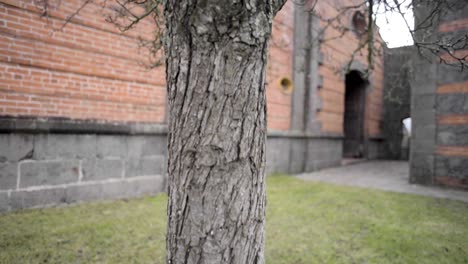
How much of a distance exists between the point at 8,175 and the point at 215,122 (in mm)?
3797

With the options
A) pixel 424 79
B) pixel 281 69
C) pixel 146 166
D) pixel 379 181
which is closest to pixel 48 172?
pixel 146 166

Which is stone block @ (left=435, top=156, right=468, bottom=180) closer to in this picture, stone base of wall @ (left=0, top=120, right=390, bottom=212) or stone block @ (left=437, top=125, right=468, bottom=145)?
stone block @ (left=437, top=125, right=468, bottom=145)

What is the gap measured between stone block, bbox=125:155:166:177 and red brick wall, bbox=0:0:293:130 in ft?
2.41

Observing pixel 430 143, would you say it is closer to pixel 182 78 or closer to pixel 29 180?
pixel 182 78

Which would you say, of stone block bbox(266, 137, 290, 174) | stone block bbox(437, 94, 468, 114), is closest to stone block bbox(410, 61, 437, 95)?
stone block bbox(437, 94, 468, 114)

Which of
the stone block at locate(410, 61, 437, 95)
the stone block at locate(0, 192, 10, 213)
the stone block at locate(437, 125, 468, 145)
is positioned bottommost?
the stone block at locate(0, 192, 10, 213)

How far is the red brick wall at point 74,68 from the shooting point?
12.4 feet

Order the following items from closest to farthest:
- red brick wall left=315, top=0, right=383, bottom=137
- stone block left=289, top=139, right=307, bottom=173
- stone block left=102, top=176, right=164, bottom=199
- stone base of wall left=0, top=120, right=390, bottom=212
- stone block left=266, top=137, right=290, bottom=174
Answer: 1. stone base of wall left=0, top=120, right=390, bottom=212
2. stone block left=102, top=176, right=164, bottom=199
3. stone block left=266, top=137, right=290, bottom=174
4. stone block left=289, top=139, right=307, bottom=173
5. red brick wall left=315, top=0, right=383, bottom=137

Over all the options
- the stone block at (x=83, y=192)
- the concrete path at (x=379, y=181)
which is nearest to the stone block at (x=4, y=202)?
the stone block at (x=83, y=192)

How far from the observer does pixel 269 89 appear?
7.61 meters

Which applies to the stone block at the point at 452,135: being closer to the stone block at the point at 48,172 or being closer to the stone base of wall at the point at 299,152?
the stone base of wall at the point at 299,152

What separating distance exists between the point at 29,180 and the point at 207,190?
12.2 feet

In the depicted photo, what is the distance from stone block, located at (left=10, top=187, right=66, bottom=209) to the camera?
3.83m

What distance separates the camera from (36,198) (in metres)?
3.99
